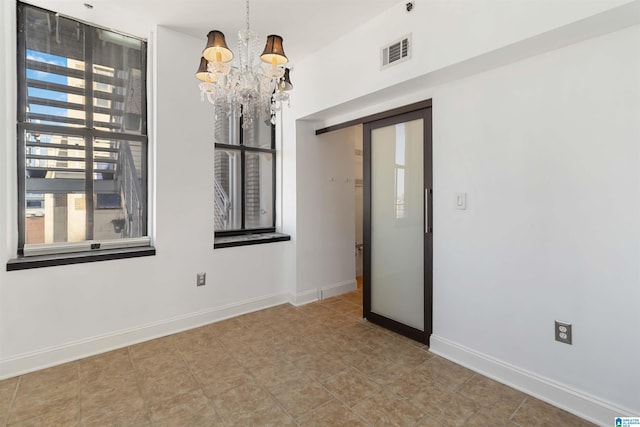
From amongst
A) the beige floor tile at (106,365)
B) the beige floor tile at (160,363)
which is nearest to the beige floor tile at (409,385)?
the beige floor tile at (160,363)

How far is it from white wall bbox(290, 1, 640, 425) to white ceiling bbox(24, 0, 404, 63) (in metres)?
0.36

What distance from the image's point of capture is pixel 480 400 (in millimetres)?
1999

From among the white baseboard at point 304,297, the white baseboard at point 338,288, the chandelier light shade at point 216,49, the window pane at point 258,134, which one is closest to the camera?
the chandelier light shade at point 216,49

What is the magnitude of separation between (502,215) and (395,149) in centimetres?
118

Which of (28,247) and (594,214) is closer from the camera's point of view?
(594,214)

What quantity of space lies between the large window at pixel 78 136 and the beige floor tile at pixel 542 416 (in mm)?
3319

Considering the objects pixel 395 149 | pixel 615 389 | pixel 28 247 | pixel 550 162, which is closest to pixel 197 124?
pixel 28 247

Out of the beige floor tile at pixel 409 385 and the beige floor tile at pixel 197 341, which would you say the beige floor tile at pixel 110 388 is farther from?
the beige floor tile at pixel 409 385

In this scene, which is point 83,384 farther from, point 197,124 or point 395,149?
point 395,149

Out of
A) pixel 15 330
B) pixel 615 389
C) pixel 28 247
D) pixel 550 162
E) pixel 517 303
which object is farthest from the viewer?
pixel 28 247

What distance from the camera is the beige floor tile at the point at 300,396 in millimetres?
1934

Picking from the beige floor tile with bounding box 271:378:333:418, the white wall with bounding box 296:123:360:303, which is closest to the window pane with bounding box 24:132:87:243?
the white wall with bounding box 296:123:360:303

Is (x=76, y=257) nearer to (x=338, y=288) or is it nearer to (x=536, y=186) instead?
(x=338, y=288)

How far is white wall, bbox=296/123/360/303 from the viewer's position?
3.78 metres
